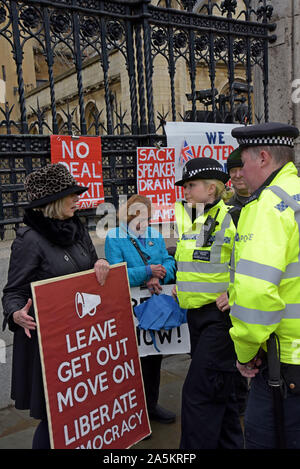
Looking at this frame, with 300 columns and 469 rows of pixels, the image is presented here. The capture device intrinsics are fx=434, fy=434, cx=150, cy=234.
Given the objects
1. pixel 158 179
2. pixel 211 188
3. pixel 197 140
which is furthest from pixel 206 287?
pixel 197 140

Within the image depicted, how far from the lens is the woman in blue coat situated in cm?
363

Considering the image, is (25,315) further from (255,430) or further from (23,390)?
(255,430)

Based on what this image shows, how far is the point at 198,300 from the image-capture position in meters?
2.95

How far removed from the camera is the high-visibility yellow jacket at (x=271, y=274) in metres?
1.91

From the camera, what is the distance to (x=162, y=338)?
379cm

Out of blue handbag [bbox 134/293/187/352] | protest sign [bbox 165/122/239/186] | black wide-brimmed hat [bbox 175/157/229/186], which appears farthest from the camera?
protest sign [bbox 165/122/239/186]

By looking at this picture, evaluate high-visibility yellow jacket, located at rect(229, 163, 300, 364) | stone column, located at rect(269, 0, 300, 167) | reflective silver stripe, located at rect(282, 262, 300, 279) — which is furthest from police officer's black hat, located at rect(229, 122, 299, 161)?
stone column, located at rect(269, 0, 300, 167)

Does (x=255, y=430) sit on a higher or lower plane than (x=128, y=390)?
higher

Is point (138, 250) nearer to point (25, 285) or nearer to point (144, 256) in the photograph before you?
point (144, 256)

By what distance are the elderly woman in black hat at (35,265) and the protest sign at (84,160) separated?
1510 mm

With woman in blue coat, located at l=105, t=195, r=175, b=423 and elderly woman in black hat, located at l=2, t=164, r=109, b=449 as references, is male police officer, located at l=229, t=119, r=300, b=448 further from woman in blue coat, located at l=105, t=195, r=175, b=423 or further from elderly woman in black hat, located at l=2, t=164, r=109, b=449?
woman in blue coat, located at l=105, t=195, r=175, b=423

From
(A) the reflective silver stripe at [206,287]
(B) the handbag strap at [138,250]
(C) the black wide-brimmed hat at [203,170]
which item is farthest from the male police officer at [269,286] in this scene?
(B) the handbag strap at [138,250]

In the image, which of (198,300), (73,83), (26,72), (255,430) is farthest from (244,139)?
(26,72)
